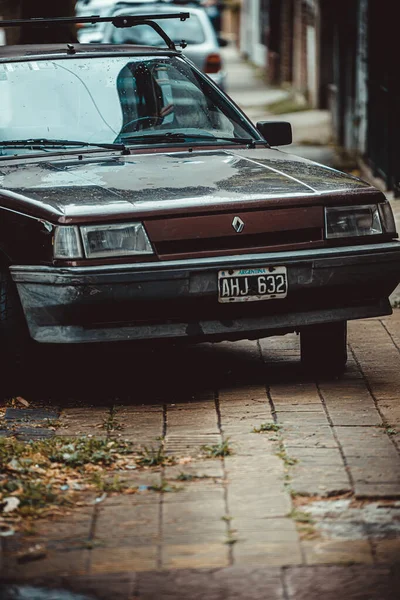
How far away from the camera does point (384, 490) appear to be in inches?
194

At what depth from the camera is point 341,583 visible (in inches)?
161

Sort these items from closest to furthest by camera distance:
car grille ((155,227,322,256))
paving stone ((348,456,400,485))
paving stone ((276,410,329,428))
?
paving stone ((348,456,400,485)) → paving stone ((276,410,329,428)) → car grille ((155,227,322,256))

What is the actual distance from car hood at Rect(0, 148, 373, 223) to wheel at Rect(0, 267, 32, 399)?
0.39 metres

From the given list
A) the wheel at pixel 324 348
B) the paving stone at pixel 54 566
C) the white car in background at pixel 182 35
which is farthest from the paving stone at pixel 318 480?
the white car in background at pixel 182 35

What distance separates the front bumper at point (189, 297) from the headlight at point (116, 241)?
0.08 metres

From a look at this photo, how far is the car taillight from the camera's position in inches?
780

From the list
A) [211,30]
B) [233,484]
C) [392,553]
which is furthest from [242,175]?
[211,30]

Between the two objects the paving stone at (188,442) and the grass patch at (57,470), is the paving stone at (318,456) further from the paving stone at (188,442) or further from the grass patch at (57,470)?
the grass patch at (57,470)

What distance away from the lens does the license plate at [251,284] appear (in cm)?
603

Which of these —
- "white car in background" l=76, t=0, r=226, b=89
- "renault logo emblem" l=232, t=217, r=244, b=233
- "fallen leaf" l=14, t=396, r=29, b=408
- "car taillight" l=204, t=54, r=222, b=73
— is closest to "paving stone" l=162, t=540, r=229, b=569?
"renault logo emblem" l=232, t=217, r=244, b=233

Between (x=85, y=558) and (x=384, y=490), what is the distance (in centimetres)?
119

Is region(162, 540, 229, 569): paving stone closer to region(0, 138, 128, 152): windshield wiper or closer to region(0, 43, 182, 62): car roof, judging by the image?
region(0, 138, 128, 152): windshield wiper

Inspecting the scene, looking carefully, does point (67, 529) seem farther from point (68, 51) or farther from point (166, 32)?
point (166, 32)

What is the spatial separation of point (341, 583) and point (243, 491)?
937 millimetres
